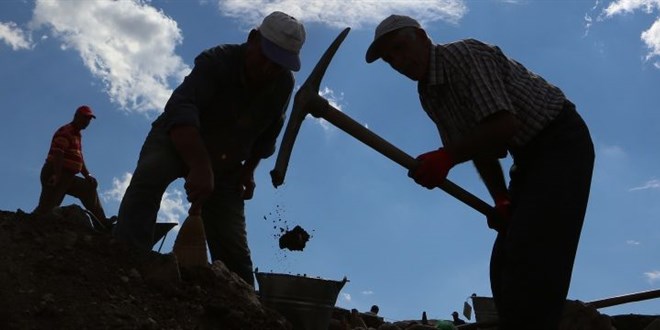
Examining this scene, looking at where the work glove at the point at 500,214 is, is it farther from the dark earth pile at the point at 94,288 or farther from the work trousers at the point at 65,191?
the work trousers at the point at 65,191

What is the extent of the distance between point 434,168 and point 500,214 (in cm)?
64

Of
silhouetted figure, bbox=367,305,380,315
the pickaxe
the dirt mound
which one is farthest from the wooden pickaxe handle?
silhouetted figure, bbox=367,305,380,315

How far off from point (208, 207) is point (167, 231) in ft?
1.05

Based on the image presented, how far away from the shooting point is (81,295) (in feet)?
11.1

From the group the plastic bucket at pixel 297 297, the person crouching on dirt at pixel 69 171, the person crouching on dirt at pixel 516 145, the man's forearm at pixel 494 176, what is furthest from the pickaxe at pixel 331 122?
the person crouching on dirt at pixel 69 171

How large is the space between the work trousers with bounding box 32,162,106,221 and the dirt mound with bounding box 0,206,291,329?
4.33 m

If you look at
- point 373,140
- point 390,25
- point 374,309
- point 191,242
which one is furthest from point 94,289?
point 374,309

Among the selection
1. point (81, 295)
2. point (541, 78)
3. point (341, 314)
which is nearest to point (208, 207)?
point (81, 295)

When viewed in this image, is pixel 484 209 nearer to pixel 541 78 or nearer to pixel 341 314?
pixel 541 78

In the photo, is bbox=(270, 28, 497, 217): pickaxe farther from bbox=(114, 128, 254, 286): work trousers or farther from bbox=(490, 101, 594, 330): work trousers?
bbox=(490, 101, 594, 330): work trousers

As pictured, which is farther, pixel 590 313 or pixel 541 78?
pixel 590 313

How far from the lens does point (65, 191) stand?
888 cm

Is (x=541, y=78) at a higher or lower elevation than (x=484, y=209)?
higher

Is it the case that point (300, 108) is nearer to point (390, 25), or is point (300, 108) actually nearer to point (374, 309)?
point (390, 25)
